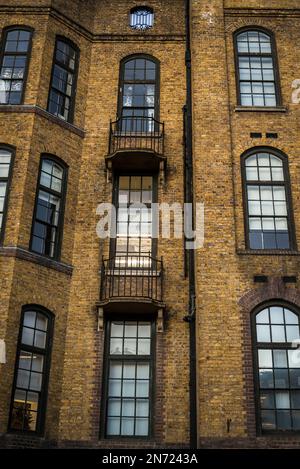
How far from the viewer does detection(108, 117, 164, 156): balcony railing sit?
53.5 feet

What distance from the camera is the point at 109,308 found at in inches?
555

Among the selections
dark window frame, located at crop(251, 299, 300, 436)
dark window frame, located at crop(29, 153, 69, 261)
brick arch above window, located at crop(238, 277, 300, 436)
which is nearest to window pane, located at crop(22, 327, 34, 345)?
dark window frame, located at crop(29, 153, 69, 261)

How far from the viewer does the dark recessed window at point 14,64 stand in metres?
16.3

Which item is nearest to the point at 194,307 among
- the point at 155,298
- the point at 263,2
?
the point at 155,298

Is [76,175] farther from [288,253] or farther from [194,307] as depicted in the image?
[288,253]

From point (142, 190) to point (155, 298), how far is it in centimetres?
336

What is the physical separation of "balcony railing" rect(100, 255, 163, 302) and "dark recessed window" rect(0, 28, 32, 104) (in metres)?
5.49

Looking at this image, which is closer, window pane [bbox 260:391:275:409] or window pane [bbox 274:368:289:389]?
window pane [bbox 260:391:275:409]

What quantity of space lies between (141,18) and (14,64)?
15.6ft

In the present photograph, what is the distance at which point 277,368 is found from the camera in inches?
506

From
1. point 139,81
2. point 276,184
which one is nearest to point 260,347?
point 276,184

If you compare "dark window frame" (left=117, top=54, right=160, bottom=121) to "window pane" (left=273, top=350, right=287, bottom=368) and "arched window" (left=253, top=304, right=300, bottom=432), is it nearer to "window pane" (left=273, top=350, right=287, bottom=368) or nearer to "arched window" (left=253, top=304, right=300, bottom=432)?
"arched window" (left=253, top=304, right=300, bottom=432)

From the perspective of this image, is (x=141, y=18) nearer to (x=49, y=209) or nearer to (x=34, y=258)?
(x=49, y=209)

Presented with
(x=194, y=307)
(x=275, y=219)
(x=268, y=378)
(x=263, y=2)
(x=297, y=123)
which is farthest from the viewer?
(x=263, y=2)
